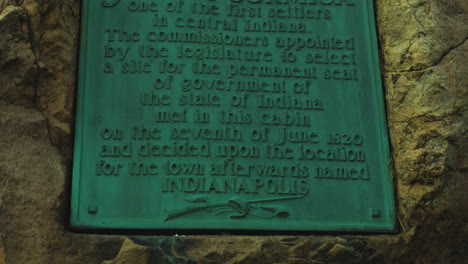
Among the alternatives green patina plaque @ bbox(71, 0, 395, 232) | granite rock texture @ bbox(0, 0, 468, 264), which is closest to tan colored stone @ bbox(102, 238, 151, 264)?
granite rock texture @ bbox(0, 0, 468, 264)

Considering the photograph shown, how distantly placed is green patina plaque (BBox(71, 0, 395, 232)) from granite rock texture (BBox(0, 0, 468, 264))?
0.35 ft

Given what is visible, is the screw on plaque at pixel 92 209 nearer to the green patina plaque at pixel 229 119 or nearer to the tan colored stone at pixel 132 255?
the green patina plaque at pixel 229 119

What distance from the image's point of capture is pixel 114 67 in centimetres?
508

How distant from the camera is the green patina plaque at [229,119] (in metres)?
4.77

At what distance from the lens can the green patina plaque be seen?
188 inches

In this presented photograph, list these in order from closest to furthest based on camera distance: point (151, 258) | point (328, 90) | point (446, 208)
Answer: point (151, 258)
point (446, 208)
point (328, 90)

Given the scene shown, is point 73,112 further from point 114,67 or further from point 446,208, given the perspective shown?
point 446,208

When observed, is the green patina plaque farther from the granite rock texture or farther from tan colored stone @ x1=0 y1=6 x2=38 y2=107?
tan colored stone @ x1=0 y1=6 x2=38 y2=107

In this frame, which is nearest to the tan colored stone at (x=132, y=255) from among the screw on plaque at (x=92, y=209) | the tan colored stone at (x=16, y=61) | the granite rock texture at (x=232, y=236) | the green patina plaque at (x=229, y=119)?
the granite rock texture at (x=232, y=236)

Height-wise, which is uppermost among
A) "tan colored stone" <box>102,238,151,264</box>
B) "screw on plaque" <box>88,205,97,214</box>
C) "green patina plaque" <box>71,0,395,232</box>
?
"green patina plaque" <box>71,0,395,232</box>

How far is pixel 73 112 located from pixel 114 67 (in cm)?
39

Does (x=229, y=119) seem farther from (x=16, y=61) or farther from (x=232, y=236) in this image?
(x=16, y=61)

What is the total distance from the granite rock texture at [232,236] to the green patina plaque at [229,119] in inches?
4.2

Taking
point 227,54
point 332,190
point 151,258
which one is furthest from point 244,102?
point 151,258
